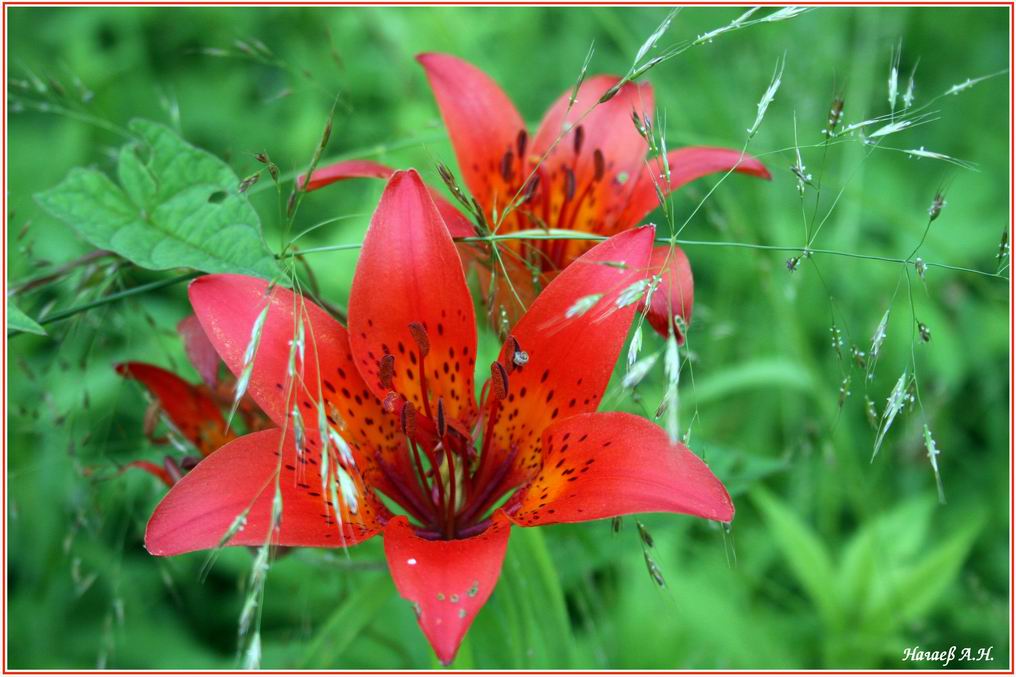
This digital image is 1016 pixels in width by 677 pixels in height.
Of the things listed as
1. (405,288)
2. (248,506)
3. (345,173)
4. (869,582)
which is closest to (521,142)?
(345,173)

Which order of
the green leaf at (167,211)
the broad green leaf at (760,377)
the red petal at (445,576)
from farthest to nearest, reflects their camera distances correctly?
1. the broad green leaf at (760,377)
2. the green leaf at (167,211)
3. the red petal at (445,576)

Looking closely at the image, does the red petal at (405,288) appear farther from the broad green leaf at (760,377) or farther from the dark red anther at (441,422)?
the broad green leaf at (760,377)

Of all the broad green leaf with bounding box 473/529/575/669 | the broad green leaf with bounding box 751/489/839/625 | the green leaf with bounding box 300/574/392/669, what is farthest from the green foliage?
the green leaf with bounding box 300/574/392/669

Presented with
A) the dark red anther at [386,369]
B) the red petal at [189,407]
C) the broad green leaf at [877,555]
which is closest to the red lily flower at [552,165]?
the dark red anther at [386,369]

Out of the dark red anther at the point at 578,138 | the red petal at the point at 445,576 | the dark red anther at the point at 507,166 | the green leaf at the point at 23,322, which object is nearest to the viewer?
the red petal at the point at 445,576

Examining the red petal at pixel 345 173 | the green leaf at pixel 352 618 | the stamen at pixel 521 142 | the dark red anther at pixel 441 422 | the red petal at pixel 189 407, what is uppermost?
the stamen at pixel 521 142

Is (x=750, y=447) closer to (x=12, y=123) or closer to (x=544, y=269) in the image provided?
(x=544, y=269)

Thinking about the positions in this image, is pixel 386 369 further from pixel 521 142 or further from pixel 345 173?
pixel 521 142

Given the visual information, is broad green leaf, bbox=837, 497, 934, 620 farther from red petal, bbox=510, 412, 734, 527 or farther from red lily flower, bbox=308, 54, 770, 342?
Result: red petal, bbox=510, 412, 734, 527
